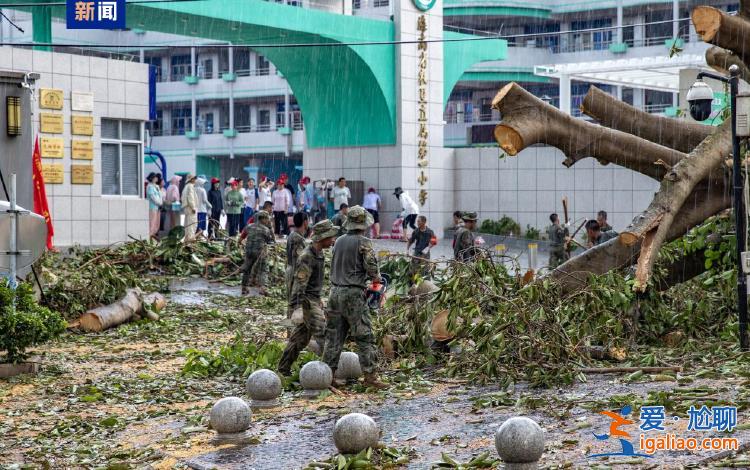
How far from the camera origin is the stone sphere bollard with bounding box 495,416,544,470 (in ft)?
25.2

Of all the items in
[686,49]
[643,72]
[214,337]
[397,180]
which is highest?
[686,49]

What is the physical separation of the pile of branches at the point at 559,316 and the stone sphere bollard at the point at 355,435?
292 centimetres

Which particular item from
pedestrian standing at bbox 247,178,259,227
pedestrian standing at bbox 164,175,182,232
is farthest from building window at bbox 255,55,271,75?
pedestrian standing at bbox 164,175,182,232

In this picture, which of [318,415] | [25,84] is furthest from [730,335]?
[25,84]

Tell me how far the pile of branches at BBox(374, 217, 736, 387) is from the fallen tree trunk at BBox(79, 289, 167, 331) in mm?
5559

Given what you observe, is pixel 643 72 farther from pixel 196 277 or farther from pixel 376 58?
pixel 196 277

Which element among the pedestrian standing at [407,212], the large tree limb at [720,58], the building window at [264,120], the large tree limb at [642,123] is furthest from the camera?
the building window at [264,120]

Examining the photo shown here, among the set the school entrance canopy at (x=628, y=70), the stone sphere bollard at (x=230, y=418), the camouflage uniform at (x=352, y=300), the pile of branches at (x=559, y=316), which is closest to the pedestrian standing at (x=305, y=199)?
the school entrance canopy at (x=628, y=70)

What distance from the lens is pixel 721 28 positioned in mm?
12516

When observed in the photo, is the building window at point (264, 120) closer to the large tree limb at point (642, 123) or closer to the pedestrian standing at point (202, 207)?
the pedestrian standing at point (202, 207)

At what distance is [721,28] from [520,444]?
6868 millimetres

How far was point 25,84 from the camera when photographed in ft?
56.7

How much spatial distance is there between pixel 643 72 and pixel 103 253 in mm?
16646

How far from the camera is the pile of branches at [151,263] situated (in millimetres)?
18500
